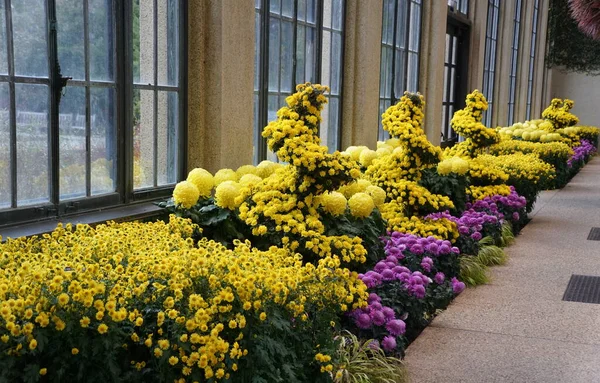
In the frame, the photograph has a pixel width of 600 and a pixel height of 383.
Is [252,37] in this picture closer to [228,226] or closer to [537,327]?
[228,226]


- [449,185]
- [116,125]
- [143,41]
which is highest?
[143,41]

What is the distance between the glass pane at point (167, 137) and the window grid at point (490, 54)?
34.6 ft

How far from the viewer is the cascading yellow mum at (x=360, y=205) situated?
15.3 feet

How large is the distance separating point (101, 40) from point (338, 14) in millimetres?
3779

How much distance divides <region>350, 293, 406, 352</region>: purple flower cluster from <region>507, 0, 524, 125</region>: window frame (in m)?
14.3

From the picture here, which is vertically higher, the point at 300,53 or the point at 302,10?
the point at 302,10

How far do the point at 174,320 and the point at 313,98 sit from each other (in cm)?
225

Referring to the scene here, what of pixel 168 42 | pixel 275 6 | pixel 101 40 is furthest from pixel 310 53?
pixel 101 40

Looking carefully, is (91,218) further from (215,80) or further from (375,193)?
(375,193)

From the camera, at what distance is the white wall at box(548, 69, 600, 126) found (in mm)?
22375

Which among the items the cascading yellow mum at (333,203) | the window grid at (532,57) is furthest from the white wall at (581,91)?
the cascading yellow mum at (333,203)

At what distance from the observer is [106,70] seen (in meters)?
4.55

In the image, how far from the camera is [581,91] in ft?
73.9

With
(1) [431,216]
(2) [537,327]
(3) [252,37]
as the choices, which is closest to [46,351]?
(2) [537,327]
